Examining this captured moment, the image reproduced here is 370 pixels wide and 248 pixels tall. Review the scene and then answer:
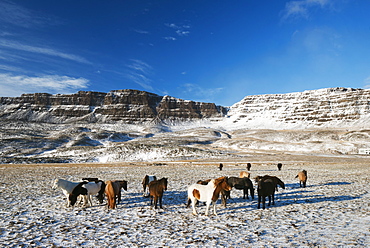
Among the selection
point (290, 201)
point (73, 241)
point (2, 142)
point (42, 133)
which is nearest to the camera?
point (73, 241)

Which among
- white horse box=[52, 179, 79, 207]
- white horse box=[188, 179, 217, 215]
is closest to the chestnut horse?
white horse box=[188, 179, 217, 215]

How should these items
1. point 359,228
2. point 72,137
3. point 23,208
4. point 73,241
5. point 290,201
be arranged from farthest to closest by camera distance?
point 72,137 → point 290,201 → point 23,208 → point 359,228 → point 73,241

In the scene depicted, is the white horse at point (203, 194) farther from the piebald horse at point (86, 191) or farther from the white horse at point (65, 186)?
the white horse at point (65, 186)

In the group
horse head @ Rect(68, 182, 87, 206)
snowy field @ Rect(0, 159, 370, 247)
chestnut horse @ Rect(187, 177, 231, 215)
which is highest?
chestnut horse @ Rect(187, 177, 231, 215)

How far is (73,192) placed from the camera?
13188 mm

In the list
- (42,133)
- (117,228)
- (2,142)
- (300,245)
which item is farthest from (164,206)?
(42,133)

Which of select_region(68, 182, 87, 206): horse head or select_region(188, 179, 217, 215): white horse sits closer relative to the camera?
select_region(188, 179, 217, 215): white horse

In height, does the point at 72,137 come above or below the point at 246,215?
above

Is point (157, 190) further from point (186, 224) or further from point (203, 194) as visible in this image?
point (186, 224)

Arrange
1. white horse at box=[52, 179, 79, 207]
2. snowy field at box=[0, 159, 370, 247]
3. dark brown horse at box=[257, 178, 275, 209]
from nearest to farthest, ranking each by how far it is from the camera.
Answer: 1. snowy field at box=[0, 159, 370, 247]
2. dark brown horse at box=[257, 178, 275, 209]
3. white horse at box=[52, 179, 79, 207]

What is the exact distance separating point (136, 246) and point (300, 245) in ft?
19.0

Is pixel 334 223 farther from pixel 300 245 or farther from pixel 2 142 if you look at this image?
pixel 2 142

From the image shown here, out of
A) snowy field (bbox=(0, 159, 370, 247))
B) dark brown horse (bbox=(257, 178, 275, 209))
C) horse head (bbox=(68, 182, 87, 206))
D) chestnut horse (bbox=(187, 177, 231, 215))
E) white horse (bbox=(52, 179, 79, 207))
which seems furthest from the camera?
white horse (bbox=(52, 179, 79, 207))

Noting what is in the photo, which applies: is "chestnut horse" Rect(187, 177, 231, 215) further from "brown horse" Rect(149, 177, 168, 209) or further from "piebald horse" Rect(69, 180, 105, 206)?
"piebald horse" Rect(69, 180, 105, 206)
